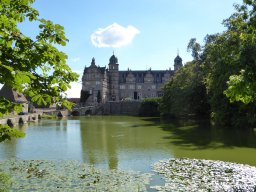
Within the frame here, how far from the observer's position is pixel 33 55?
5.30 meters

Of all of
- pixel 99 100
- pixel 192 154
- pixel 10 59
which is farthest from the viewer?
pixel 99 100

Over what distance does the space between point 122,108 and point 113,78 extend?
16.3 metres

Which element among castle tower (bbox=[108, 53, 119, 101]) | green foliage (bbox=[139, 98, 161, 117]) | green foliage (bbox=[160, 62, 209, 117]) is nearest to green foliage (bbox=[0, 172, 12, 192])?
green foliage (bbox=[160, 62, 209, 117])

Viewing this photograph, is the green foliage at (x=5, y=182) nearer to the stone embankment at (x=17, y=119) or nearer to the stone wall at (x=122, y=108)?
the stone embankment at (x=17, y=119)

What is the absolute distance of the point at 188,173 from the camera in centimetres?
1437

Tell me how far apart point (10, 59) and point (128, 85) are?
317 feet

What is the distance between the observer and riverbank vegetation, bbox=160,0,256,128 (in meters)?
9.07

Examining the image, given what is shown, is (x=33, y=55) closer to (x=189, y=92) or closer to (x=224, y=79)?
(x=224, y=79)

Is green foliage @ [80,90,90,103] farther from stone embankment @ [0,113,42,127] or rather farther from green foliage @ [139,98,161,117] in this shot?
stone embankment @ [0,113,42,127]

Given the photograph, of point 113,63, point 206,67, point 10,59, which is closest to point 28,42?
point 10,59

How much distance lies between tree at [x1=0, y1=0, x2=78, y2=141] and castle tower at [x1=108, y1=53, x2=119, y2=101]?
9295 centimetres

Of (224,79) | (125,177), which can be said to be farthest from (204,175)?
(224,79)

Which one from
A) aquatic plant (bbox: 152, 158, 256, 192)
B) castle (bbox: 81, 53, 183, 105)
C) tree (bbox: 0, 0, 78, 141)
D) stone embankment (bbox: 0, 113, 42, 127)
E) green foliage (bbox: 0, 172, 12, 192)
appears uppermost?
castle (bbox: 81, 53, 183, 105)

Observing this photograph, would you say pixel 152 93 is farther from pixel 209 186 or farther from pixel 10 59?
pixel 10 59
